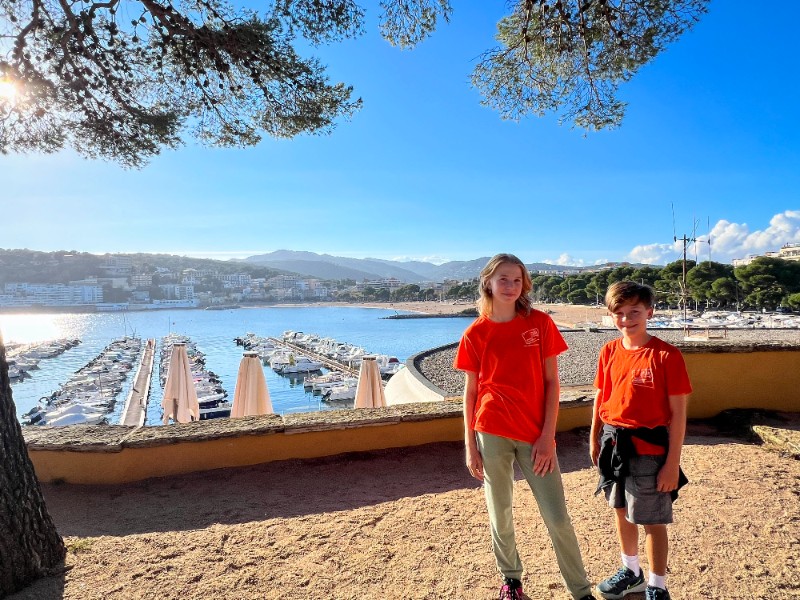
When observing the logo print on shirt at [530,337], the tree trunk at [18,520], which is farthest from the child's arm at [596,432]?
the tree trunk at [18,520]

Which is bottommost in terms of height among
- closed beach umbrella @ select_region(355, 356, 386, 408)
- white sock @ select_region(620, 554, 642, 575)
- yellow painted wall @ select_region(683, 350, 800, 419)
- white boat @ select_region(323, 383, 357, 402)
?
white boat @ select_region(323, 383, 357, 402)

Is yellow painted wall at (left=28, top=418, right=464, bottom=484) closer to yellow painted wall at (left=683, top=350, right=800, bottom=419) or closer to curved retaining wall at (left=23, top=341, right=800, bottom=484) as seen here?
curved retaining wall at (left=23, top=341, right=800, bottom=484)

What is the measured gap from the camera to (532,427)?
5.09 feet

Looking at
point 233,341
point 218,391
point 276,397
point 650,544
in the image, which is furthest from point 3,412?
point 233,341

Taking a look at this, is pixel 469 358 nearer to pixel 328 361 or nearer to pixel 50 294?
pixel 328 361

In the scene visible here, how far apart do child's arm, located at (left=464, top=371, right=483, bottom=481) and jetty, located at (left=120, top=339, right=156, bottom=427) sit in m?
10.7

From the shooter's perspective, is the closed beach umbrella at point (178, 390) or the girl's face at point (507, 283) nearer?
the girl's face at point (507, 283)

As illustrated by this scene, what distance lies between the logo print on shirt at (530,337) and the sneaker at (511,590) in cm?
83

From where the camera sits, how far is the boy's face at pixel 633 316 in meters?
1.65

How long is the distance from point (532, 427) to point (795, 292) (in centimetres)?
4690

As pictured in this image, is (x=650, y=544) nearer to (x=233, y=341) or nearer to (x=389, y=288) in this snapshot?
(x=233, y=341)

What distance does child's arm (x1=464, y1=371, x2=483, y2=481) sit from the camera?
1.62m

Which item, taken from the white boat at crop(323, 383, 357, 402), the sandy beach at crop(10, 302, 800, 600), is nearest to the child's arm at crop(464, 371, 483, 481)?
the sandy beach at crop(10, 302, 800, 600)

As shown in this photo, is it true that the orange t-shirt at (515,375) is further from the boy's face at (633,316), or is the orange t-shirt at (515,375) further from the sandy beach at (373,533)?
the sandy beach at (373,533)
